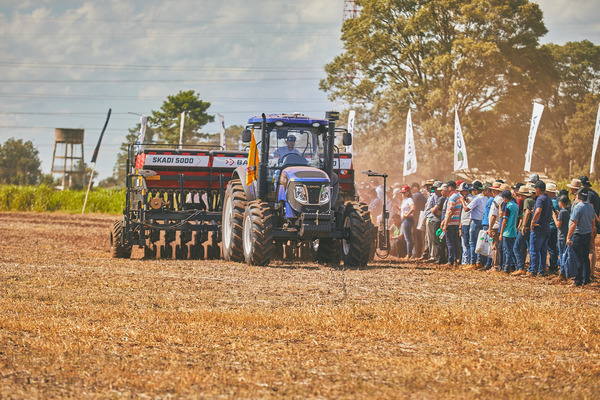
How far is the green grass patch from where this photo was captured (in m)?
48.5

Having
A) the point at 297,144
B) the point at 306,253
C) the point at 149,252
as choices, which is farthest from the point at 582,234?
the point at 149,252

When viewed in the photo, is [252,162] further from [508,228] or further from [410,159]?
[410,159]

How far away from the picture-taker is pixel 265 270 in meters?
14.1

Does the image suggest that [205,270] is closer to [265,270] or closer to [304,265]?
[265,270]

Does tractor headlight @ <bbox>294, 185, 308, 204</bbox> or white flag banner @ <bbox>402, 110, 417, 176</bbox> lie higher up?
white flag banner @ <bbox>402, 110, 417, 176</bbox>

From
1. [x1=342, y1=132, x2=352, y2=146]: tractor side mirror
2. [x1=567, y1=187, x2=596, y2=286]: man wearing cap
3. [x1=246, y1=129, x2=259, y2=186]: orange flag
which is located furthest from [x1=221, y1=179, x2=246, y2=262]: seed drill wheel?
[x1=567, y1=187, x2=596, y2=286]: man wearing cap

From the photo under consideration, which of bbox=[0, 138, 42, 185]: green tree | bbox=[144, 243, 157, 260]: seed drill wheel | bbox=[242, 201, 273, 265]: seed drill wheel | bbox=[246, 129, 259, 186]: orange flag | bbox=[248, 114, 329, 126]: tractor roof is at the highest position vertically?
bbox=[0, 138, 42, 185]: green tree

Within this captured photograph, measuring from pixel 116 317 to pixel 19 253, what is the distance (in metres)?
10.2

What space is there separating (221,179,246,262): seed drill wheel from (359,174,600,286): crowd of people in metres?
4.25

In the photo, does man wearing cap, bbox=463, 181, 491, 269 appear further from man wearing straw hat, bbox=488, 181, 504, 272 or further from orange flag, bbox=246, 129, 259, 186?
orange flag, bbox=246, 129, 259, 186

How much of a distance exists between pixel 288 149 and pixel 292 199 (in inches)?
57.3

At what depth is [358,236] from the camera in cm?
1471

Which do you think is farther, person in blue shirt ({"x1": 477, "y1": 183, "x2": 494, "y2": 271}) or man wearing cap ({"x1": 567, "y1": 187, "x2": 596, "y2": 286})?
person in blue shirt ({"x1": 477, "y1": 183, "x2": 494, "y2": 271})

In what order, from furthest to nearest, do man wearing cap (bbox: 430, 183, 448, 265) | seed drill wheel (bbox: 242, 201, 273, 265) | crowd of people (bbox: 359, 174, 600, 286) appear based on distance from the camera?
1. man wearing cap (bbox: 430, 183, 448, 265)
2. seed drill wheel (bbox: 242, 201, 273, 265)
3. crowd of people (bbox: 359, 174, 600, 286)
